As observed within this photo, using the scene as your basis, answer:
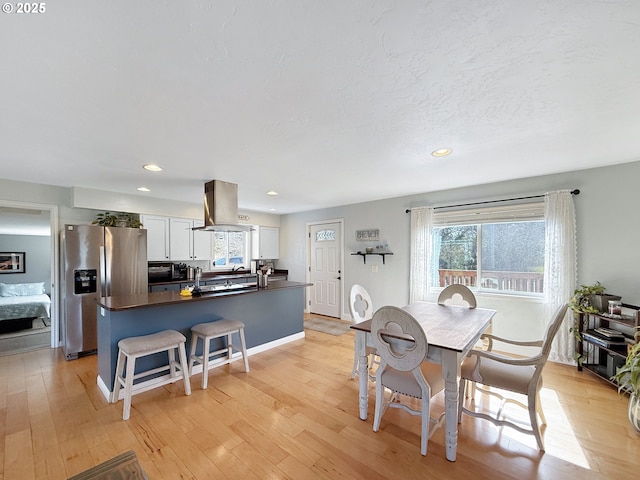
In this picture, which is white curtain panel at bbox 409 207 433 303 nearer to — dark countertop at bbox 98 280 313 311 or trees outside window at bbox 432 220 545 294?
trees outside window at bbox 432 220 545 294

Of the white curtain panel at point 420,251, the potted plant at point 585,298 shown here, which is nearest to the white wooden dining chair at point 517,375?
the potted plant at point 585,298

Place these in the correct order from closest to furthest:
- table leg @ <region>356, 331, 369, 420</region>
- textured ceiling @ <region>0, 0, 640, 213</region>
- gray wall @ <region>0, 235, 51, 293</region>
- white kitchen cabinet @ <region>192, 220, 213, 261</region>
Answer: textured ceiling @ <region>0, 0, 640, 213</region>
table leg @ <region>356, 331, 369, 420</region>
white kitchen cabinet @ <region>192, 220, 213, 261</region>
gray wall @ <region>0, 235, 51, 293</region>

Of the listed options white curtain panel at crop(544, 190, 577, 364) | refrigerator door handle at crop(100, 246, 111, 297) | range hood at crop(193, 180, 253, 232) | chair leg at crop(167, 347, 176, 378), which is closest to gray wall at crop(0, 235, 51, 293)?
refrigerator door handle at crop(100, 246, 111, 297)

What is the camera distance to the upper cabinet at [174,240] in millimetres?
4496

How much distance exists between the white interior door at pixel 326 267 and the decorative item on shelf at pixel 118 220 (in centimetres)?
333

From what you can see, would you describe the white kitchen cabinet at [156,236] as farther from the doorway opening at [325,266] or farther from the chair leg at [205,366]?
the doorway opening at [325,266]

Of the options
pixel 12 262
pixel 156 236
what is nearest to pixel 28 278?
pixel 12 262

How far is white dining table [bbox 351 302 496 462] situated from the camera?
5.77ft

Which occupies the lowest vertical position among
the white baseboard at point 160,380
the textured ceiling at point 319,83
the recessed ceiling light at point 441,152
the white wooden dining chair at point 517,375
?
the white baseboard at point 160,380

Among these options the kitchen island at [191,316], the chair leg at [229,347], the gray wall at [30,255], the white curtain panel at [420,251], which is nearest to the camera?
the kitchen island at [191,316]

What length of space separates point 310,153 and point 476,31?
1.62m

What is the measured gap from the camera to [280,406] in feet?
7.79

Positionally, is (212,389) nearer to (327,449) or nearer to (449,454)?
(327,449)

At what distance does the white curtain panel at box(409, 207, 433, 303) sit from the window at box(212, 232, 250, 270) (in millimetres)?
3660
